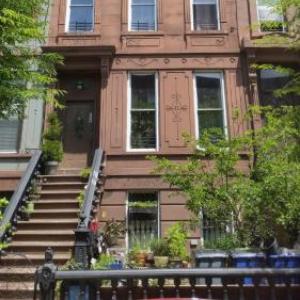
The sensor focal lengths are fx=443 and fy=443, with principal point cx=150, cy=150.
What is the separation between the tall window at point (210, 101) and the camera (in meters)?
13.2

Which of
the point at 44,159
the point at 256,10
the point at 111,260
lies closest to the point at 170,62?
the point at 256,10

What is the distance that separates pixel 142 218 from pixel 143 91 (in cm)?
391

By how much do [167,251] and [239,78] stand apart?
584 cm

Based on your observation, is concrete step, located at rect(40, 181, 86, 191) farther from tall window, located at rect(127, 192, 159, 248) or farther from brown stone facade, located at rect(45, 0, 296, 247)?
tall window, located at rect(127, 192, 159, 248)

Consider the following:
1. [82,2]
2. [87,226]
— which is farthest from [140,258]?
[82,2]

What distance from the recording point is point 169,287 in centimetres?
532

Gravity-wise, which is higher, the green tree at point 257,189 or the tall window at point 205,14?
the tall window at point 205,14

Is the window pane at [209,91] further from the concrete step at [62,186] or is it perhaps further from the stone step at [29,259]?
the stone step at [29,259]

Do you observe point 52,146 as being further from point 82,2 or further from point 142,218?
point 82,2

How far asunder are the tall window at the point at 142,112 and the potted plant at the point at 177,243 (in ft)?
9.65

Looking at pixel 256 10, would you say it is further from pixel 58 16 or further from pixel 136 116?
pixel 58 16

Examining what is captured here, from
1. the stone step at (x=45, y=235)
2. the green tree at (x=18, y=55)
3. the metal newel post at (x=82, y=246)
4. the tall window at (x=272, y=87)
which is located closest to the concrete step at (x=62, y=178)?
the stone step at (x=45, y=235)

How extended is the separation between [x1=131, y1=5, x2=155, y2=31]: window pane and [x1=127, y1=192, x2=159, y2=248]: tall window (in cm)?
548

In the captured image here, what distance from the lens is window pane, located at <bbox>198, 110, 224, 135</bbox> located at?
13.1 m
